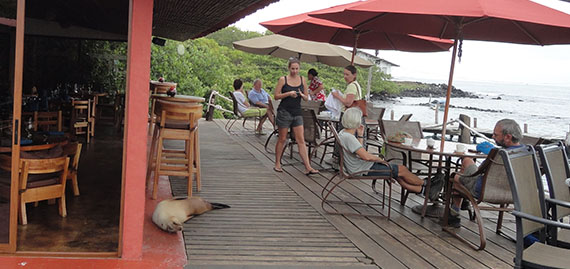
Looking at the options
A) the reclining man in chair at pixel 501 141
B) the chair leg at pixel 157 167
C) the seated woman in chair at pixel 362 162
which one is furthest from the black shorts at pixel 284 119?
the reclining man in chair at pixel 501 141

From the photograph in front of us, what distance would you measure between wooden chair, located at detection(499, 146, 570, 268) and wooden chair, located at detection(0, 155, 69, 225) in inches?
131

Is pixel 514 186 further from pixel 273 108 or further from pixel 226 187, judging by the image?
pixel 273 108

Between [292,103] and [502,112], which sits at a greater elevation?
[502,112]

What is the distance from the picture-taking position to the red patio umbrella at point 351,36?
24.6ft

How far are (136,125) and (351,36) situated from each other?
561 centimetres

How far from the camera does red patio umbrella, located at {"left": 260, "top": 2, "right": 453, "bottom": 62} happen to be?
7.51m

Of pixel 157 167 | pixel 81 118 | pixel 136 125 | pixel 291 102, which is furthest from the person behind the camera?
pixel 81 118

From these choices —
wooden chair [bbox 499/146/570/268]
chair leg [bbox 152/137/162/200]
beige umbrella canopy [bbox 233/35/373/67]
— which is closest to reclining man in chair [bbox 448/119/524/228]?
wooden chair [bbox 499/146/570/268]

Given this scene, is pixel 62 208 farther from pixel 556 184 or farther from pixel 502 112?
pixel 502 112

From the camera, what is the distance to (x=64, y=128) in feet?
26.9

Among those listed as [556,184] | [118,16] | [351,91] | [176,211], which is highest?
[118,16]

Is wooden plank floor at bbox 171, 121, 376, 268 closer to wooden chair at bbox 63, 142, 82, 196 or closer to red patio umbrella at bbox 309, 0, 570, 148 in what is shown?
wooden chair at bbox 63, 142, 82, 196

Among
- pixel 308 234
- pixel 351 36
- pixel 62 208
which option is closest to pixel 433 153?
pixel 308 234

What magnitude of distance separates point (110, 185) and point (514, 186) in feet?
14.0
